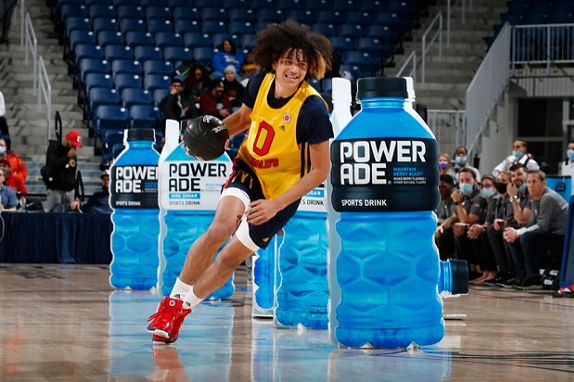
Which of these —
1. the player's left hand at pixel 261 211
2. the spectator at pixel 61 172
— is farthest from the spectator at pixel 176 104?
the player's left hand at pixel 261 211

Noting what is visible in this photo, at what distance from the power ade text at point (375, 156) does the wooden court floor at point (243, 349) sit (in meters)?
0.95

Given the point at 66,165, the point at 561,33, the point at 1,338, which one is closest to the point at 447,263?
the point at 1,338

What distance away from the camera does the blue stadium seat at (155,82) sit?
68.6 feet

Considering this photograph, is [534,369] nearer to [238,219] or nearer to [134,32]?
[238,219]

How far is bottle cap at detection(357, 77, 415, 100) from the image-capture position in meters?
6.54

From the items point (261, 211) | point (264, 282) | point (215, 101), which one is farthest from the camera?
point (215, 101)

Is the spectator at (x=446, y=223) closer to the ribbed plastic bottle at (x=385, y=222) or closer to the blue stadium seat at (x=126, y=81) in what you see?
the ribbed plastic bottle at (x=385, y=222)

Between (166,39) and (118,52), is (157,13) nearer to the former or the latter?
(166,39)

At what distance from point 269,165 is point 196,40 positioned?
52.2 feet

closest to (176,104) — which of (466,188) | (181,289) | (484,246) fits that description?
(466,188)

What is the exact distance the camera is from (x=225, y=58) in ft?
66.9

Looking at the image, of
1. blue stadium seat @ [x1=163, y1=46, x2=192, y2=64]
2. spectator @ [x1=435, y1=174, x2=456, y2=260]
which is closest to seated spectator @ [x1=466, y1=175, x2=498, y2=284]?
spectator @ [x1=435, y1=174, x2=456, y2=260]

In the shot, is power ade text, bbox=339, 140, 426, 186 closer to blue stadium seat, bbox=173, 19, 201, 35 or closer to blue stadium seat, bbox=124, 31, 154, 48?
blue stadium seat, bbox=124, 31, 154, 48

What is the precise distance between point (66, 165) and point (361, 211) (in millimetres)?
11939
